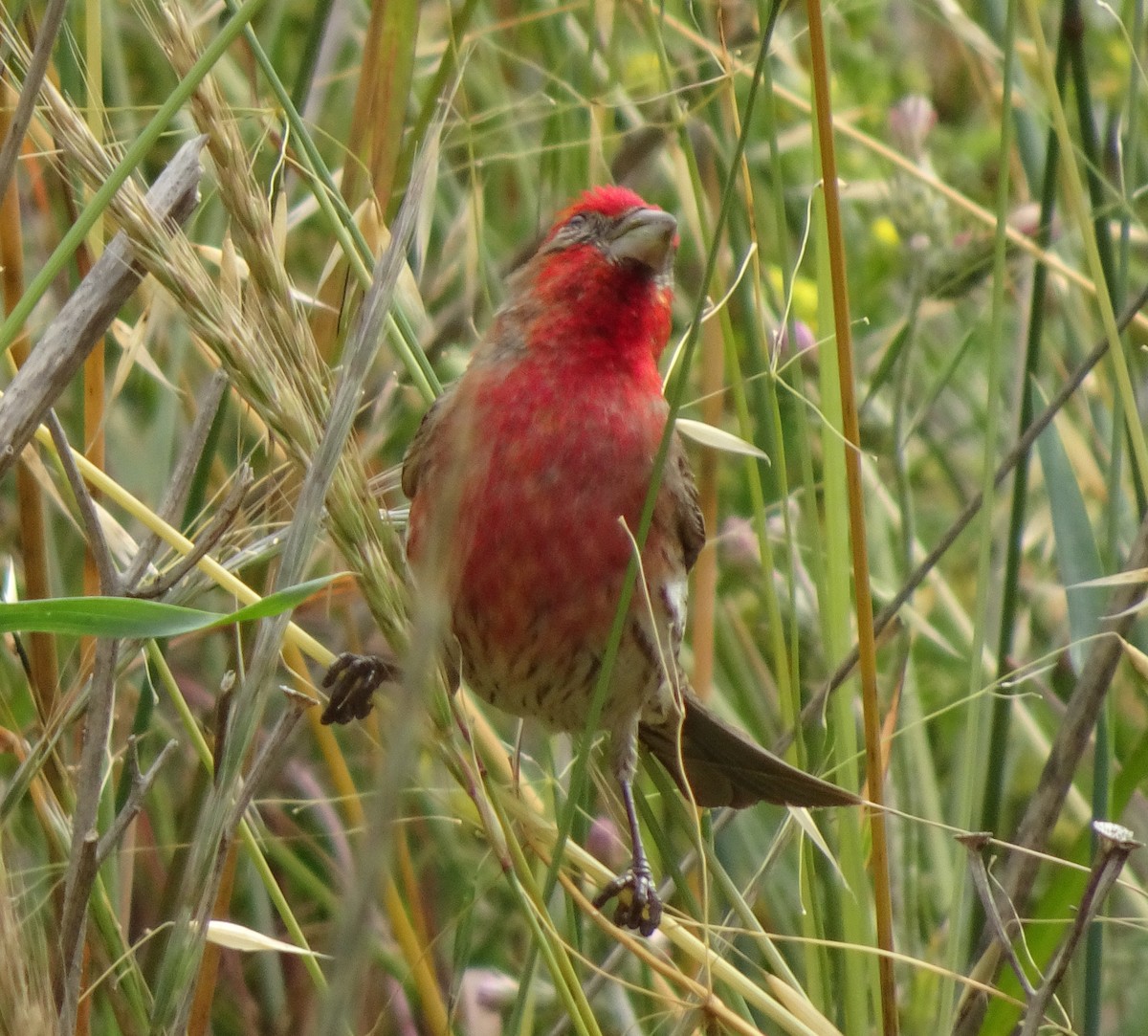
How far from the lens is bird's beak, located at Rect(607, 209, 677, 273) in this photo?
2553 millimetres

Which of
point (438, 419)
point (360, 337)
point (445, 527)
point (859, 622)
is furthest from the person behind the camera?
point (438, 419)

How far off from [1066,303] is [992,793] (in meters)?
1.07

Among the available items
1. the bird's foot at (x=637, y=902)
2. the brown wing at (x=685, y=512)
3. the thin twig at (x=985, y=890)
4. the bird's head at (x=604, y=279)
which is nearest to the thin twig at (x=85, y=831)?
the bird's foot at (x=637, y=902)

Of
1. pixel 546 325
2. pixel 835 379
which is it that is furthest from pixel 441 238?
pixel 835 379

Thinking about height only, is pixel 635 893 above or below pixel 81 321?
below

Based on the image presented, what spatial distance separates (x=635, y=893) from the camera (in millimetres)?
2318

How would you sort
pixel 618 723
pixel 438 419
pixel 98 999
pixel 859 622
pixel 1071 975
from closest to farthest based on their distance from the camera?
pixel 859 622 < pixel 1071 975 < pixel 98 999 < pixel 438 419 < pixel 618 723

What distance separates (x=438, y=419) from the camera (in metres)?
2.60

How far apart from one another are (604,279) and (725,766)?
825mm

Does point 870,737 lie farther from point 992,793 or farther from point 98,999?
point 98,999

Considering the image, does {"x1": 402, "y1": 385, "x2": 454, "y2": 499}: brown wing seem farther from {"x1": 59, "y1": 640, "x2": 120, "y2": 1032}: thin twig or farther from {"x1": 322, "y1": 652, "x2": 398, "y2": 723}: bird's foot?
{"x1": 59, "y1": 640, "x2": 120, "y2": 1032}: thin twig

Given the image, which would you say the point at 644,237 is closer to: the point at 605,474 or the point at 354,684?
the point at 605,474

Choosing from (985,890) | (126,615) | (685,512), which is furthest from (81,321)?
(685,512)

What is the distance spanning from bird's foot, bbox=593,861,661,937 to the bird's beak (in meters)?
0.97
